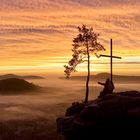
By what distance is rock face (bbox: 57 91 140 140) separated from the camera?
49.5 metres

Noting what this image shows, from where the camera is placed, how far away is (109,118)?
49.6 metres

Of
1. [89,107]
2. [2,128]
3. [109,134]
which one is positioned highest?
[89,107]

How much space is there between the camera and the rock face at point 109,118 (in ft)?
162

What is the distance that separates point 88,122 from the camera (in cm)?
4997

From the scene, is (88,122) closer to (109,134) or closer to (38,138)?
(109,134)

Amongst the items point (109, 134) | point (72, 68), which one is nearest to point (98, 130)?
point (109, 134)

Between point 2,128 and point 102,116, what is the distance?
152ft

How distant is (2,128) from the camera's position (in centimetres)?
9106

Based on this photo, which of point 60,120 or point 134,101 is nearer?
point 134,101

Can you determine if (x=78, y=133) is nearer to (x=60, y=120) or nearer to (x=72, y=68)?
(x=60, y=120)

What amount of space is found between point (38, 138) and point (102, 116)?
28.0 m

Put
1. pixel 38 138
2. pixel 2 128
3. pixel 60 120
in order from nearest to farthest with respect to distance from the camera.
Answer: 1. pixel 60 120
2. pixel 38 138
3. pixel 2 128

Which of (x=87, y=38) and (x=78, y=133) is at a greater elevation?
(x=87, y=38)

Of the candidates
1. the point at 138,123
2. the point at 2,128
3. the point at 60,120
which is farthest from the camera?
the point at 2,128
